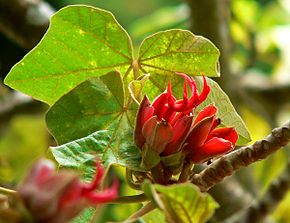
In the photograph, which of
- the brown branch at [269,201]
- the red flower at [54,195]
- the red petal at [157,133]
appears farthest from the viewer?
the brown branch at [269,201]

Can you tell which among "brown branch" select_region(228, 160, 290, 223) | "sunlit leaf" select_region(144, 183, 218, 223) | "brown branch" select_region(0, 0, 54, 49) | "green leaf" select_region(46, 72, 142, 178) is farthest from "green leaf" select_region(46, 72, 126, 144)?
"brown branch" select_region(0, 0, 54, 49)

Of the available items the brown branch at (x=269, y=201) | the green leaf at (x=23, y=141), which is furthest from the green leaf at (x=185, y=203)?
the green leaf at (x=23, y=141)

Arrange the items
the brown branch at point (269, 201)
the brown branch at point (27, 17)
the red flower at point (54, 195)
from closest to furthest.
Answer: the red flower at point (54, 195) < the brown branch at point (269, 201) < the brown branch at point (27, 17)

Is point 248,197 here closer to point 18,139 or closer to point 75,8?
point 18,139

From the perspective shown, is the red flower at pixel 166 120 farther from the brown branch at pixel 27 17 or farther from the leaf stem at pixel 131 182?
the brown branch at pixel 27 17

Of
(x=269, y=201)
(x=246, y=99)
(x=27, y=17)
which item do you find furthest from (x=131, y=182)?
(x=246, y=99)

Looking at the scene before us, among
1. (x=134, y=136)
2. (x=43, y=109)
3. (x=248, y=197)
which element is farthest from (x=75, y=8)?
(x=43, y=109)
